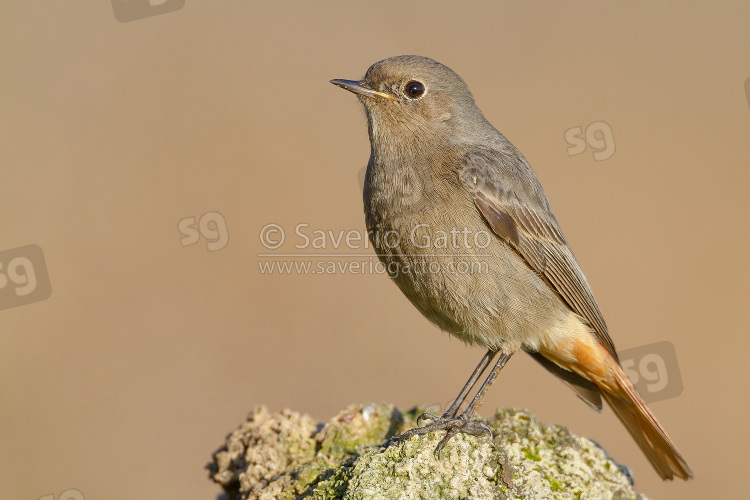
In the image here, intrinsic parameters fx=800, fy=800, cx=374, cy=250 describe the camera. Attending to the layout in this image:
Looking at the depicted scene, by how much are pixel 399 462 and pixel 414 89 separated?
2585 millimetres

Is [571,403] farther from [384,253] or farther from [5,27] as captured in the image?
[5,27]

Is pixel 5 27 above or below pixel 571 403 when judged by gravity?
above

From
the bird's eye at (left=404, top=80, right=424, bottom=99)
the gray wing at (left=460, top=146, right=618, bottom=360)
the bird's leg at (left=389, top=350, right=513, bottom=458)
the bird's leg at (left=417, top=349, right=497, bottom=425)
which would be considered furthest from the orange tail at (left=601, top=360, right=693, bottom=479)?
the bird's eye at (left=404, top=80, right=424, bottom=99)

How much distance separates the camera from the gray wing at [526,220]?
4996 millimetres

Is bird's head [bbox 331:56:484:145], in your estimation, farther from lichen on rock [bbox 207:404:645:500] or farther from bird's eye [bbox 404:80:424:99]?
lichen on rock [bbox 207:404:645:500]

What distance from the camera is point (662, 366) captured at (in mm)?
7430

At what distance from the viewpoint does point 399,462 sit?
394cm

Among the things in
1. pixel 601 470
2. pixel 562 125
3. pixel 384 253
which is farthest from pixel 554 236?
pixel 562 125

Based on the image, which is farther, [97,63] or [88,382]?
[97,63]

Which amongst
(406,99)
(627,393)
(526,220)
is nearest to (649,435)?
(627,393)

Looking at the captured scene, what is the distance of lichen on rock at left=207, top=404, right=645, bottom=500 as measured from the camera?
3871mm

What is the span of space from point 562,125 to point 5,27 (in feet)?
24.2

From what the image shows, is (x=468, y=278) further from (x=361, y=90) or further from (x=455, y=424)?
(x=361, y=90)

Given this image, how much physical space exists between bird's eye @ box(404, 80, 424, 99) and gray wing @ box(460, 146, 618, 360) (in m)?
0.58
